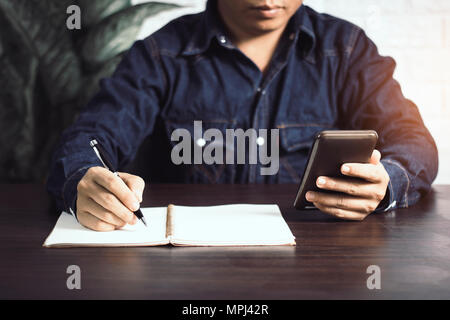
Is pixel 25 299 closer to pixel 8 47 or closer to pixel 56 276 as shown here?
pixel 56 276

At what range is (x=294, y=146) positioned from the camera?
1.37 meters

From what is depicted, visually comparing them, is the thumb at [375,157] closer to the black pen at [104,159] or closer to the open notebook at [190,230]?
the open notebook at [190,230]

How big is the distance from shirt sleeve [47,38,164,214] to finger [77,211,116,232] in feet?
0.45

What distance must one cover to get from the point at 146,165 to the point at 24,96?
449mm

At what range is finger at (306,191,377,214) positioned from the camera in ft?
2.81

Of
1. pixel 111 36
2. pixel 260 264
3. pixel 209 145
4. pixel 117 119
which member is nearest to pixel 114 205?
pixel 260 264

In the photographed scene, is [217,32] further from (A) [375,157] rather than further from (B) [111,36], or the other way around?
(A) [375,157]

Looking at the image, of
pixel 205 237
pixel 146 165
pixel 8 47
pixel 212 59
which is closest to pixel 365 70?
pixel 212 59

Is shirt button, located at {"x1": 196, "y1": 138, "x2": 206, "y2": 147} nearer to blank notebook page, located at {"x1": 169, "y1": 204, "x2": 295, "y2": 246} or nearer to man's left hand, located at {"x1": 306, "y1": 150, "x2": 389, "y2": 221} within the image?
blank notebook page, located at {"x1": 169, "y1": 204, "x2": 295, "y2": 246}

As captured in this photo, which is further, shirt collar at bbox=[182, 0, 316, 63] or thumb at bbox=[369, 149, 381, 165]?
shirt collar at bbox=[182, 0, 316, 63]

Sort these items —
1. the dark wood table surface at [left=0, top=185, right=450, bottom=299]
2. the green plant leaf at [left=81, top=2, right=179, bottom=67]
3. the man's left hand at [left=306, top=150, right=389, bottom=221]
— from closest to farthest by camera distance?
the dark wood table surface at [left=0, top=185, right=450, bottom=299]
the man's left hand at [left=306, top=150, right=389, bottom=221]
the green plant leaf at [left=81, top=2, right=179, bottom=67]

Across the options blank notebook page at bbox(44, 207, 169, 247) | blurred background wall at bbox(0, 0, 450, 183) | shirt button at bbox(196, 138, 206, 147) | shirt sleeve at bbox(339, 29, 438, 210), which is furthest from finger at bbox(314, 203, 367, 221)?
blurred background wall at bbox(0, 0, 450, 183)

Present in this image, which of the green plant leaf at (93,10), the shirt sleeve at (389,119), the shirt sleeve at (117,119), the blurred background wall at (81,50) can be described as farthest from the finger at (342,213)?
the green plant leaf at (93,10)

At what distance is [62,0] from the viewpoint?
1.57 metres
